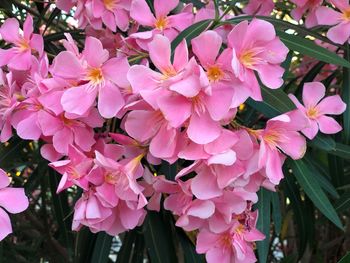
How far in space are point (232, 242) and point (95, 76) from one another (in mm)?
307

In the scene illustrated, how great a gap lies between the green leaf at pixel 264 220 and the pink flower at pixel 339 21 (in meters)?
0.32

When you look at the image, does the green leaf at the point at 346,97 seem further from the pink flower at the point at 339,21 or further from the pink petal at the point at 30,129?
the pink petal at the point at 30,129

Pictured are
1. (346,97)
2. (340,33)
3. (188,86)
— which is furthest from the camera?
(346,97)

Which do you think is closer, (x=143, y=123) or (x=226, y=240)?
(x=143, y=123)

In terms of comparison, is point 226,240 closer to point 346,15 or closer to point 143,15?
point 143,15

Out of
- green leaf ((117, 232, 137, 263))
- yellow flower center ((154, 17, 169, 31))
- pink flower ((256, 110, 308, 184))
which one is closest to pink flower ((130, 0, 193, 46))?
yellow flower center ((154, 17, 169, 31))

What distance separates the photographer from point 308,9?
1065 mm

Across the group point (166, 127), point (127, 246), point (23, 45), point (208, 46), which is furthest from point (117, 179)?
point (127, 246)

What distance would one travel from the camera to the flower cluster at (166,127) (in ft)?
2.15

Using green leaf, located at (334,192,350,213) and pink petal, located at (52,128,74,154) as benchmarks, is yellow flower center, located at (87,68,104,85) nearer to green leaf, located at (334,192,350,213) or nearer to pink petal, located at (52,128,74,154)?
pink petal, located at (52,128,74,154)

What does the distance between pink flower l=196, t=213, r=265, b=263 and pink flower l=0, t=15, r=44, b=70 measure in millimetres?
386

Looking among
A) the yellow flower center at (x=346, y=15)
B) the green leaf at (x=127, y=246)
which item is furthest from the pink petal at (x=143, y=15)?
the green leaf at (x=127, y=246)

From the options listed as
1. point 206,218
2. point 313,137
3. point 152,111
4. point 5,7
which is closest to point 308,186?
point 313,137

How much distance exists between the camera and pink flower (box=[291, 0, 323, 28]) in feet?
3.40
